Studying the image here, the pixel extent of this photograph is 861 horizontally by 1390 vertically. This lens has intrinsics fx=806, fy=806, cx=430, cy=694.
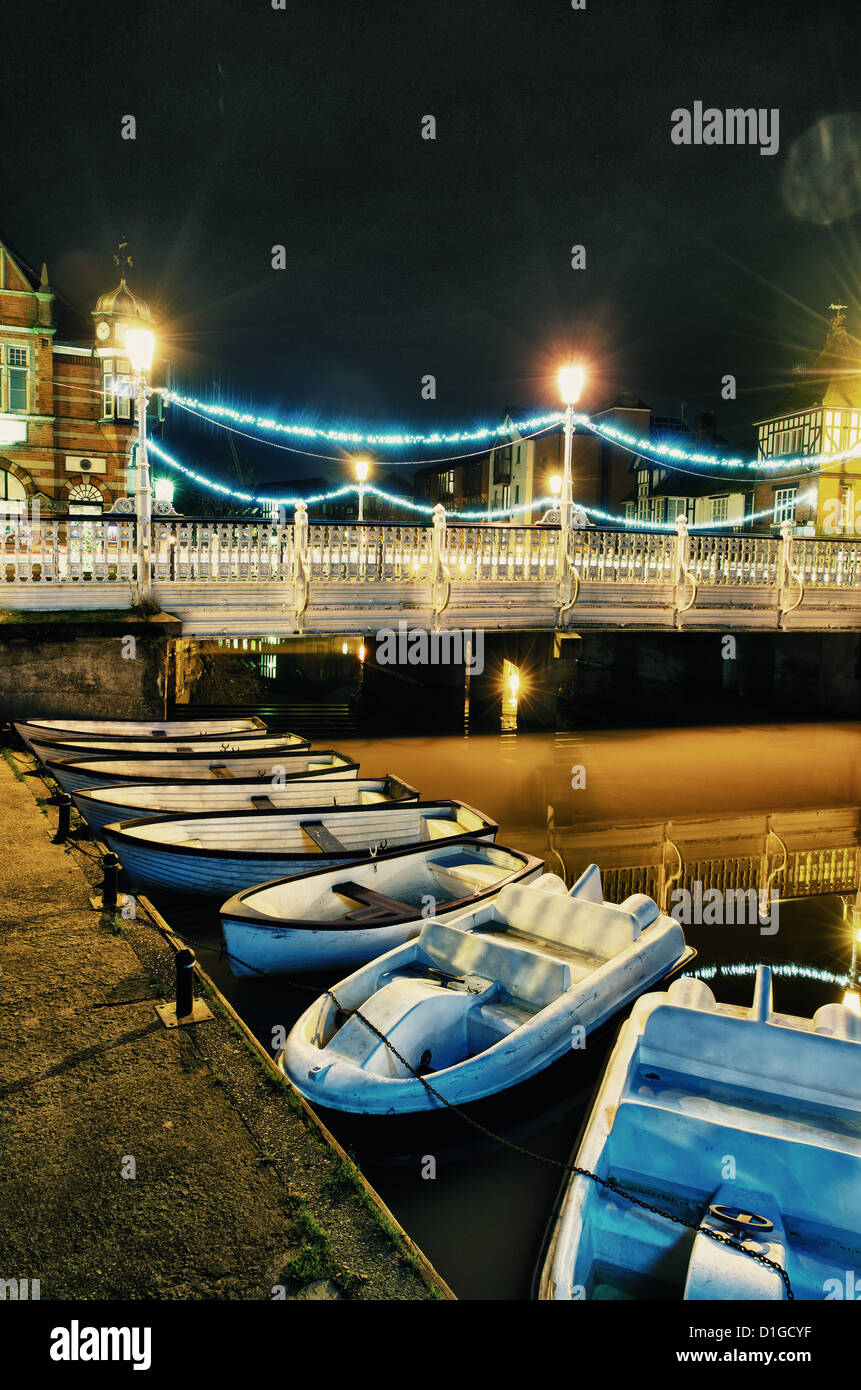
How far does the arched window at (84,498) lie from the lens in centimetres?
3086

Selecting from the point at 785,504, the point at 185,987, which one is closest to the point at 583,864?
the point at 185,987

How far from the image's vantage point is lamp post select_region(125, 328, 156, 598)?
42.4 ft

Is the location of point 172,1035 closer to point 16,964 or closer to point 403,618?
point 16,964

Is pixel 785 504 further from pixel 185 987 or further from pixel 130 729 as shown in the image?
pixel 185 987

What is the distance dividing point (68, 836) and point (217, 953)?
2228 mm

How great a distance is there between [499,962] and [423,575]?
37.8 feet

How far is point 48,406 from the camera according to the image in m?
29.8

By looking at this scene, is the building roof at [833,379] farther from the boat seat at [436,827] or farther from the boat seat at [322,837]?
the boat seat at [322,837]

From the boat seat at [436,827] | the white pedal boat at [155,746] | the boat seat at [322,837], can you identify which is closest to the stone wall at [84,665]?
the white pedal boat at [155,746]

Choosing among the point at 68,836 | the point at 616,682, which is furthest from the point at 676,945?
the point at 616,682

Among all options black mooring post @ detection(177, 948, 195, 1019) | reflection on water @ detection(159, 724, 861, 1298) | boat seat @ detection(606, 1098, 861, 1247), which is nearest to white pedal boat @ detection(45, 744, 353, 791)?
reflection on water @ detection(159, 724, 861, 1298)

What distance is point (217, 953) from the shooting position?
778cm

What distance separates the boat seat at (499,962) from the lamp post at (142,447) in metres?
10.1
